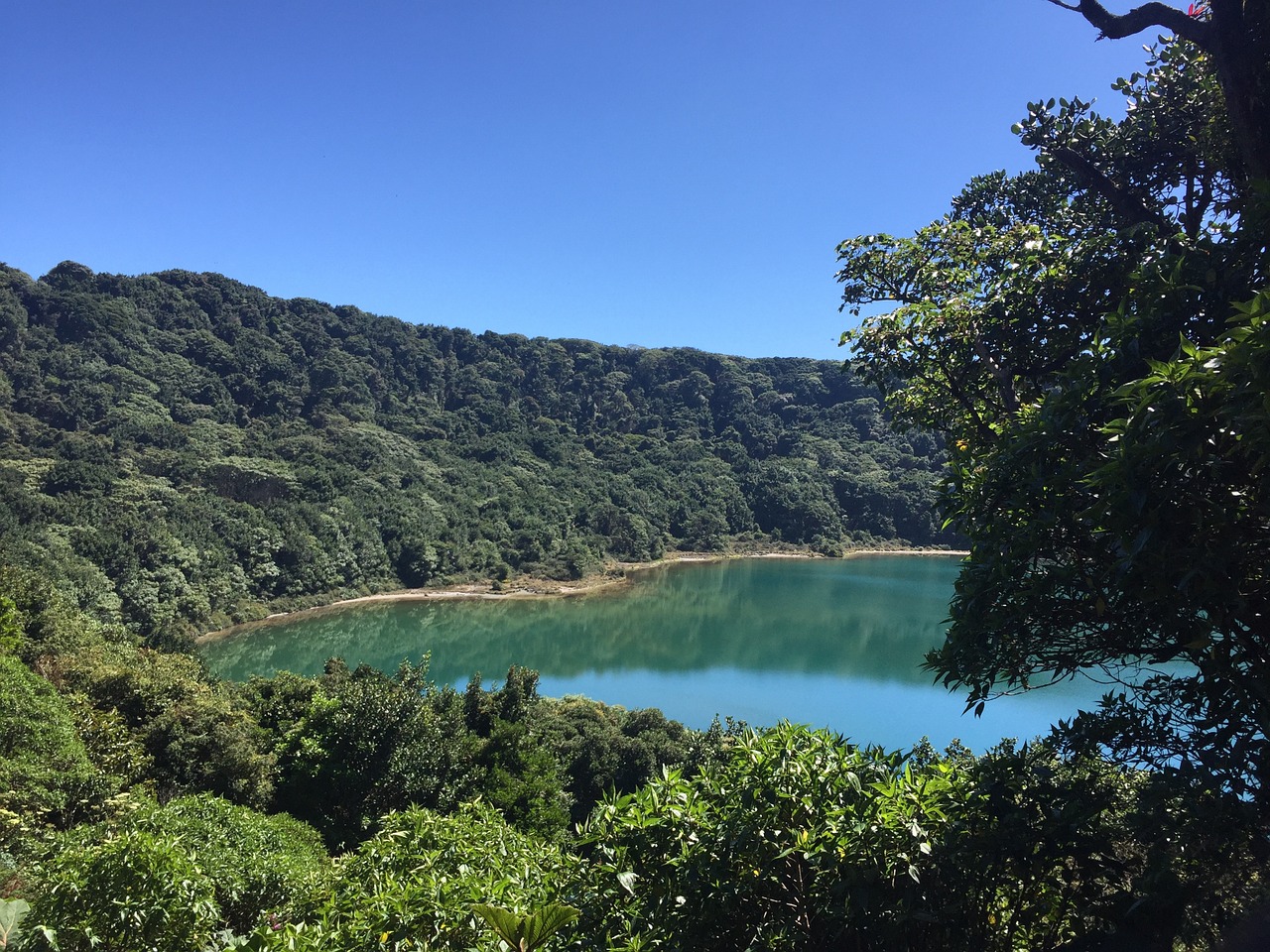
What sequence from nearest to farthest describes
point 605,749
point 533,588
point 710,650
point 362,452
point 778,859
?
1. point 778,859
2. point 605,749
3. point 710,650
4. point 533,588
5. point 362,452

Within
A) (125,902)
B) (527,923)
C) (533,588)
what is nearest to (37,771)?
(125,902)

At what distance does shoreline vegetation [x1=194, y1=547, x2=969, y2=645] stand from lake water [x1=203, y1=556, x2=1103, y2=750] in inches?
27.1

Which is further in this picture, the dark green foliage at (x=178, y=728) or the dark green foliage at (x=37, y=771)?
the dark green foliage at (x=178, y=728)

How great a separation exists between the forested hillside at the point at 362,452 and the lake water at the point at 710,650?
15.8 ft

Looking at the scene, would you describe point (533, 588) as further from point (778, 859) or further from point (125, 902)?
point (778, 859)

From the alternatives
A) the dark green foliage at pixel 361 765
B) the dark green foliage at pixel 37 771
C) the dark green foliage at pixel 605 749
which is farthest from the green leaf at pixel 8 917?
the dark green foliage at pixel 605 749

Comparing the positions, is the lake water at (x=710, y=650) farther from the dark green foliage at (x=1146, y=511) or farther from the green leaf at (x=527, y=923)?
the green leaf at (x=527, y=923)

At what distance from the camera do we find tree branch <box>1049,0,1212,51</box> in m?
2.91

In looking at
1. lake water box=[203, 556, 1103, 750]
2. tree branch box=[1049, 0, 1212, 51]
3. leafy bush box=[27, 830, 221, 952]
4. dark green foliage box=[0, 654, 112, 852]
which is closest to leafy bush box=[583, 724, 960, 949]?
leafy bush box=[27, 830, 221, 952]

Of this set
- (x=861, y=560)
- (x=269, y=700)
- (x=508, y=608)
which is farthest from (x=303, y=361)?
(x=269, y=700)

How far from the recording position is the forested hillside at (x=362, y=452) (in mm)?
33844

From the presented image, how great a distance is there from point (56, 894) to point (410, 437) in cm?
6426

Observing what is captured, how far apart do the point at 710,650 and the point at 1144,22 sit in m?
32.5

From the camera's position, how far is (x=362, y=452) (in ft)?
177
